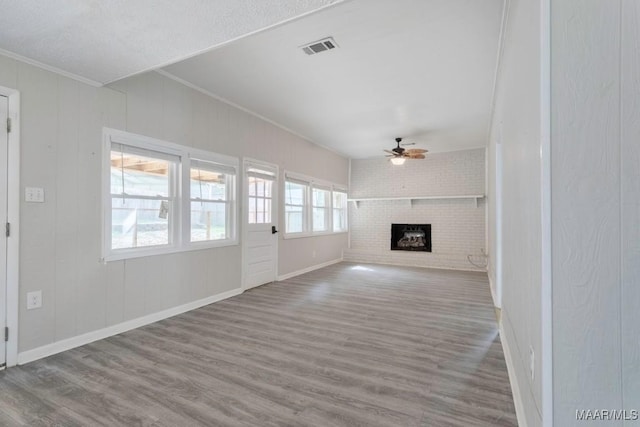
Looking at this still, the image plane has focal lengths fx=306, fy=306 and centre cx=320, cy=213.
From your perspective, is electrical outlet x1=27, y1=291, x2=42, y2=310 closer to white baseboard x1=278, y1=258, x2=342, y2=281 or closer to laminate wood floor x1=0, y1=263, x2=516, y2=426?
laminate wood floor x1=0, y1=263, x2=516, y2=426

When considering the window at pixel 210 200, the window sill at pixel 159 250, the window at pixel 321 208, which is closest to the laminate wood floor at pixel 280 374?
the window sill at pixel 159 250

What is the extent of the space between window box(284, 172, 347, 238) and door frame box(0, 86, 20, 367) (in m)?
3.74

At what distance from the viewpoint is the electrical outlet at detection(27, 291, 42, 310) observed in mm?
2500

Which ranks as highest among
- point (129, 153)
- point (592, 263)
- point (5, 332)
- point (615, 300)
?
point (129, 153)

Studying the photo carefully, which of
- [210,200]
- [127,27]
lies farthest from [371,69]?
[210,200]

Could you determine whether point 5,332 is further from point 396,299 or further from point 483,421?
point 396,299

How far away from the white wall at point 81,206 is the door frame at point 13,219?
0.04 m

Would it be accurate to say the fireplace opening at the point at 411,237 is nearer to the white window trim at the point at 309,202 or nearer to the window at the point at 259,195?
the white window trim at the point at 309,202

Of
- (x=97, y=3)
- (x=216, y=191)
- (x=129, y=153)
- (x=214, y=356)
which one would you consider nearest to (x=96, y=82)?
(x=129, y=153)

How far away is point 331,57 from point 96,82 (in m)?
2.27

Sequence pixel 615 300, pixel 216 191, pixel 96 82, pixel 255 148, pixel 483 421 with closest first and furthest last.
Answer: pixel 615 300
pixel 483 421
pixel 96 82
pixel 216 191
pixel 255 148

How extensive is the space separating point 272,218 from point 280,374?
3320 millimetres

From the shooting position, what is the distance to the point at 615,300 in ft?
3.36

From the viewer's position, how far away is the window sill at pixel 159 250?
3064 mm
